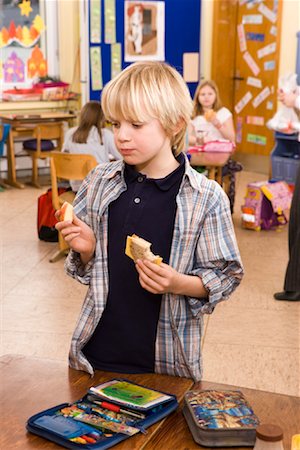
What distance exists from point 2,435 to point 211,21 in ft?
29.7

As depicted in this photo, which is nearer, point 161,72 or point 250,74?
point 161,72

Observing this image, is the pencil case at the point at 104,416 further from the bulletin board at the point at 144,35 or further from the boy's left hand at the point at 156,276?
the bulletin board at the point at 144,35

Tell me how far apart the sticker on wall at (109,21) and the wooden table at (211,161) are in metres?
3.12

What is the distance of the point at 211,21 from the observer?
9984mm

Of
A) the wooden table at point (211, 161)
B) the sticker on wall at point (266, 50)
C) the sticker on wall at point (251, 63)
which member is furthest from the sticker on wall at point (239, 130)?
the wooden table at point (211, 161)

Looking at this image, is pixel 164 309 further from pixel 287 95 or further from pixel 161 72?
pixel 287 95

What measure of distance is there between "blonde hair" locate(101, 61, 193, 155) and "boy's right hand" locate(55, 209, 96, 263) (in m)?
0.27

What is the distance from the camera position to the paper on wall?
991 centimetres

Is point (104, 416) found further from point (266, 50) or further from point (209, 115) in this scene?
point (266, 50)

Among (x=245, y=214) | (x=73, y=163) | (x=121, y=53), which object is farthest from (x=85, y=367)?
(x=121, y=53)

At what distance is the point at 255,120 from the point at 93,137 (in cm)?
413

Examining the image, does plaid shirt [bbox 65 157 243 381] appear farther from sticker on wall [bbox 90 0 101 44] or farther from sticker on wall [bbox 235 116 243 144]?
sticker on wall [bbox 235 116 243 144]

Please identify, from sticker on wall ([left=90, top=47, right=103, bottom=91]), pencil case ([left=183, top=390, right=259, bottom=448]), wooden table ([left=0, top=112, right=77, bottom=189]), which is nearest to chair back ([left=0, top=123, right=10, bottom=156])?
wooden table ([left=0, top=112, right=77, bottom=189])

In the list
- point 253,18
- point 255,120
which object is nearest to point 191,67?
point 253,18
